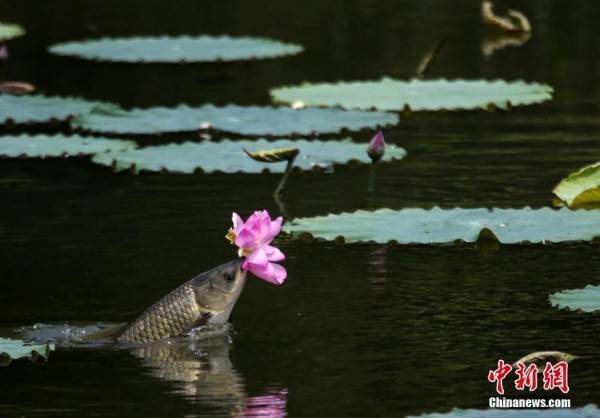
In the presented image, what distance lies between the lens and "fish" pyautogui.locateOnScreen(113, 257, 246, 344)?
4.82 metres

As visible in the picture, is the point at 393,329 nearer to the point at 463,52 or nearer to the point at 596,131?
the point at 596,131

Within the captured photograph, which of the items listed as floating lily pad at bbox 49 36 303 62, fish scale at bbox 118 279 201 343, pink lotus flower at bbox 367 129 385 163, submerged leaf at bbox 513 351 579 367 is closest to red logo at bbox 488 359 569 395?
submerged leaf at bbox 513 351 579 367

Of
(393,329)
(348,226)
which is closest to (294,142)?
(348,226)

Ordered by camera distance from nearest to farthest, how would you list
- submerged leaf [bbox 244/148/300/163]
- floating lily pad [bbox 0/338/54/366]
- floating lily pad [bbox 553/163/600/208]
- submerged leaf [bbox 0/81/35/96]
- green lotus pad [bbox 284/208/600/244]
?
floating lily pad [bbox 0/338/54/366], green lotus pad [bbox 284/208/600/244], floating lily pad [bbox 553/163/600/208], submerged leaf [bbox 244/148/300/163], submerged leaf [bbox 0/81/35/96]

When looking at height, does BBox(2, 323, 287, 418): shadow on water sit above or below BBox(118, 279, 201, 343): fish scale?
below

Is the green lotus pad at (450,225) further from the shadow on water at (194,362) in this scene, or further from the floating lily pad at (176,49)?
the floating lily pad at (176,49)

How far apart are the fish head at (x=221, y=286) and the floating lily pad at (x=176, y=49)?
6.16 meters

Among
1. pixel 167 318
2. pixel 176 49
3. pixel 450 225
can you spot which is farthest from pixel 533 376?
pixel 176 49

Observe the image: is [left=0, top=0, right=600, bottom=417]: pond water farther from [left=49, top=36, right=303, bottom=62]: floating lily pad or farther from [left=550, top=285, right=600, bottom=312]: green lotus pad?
[left=49, top=36, right=303, bottom=62]: floating lily pad

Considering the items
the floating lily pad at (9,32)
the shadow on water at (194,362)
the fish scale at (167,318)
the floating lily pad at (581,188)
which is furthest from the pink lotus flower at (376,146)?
the floating lily pad at (9,32)

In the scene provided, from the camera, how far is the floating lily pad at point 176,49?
36.2ft

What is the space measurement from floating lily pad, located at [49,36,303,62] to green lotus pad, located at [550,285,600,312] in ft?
19.6

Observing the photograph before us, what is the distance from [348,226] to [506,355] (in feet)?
4.70

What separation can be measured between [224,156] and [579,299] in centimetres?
288
